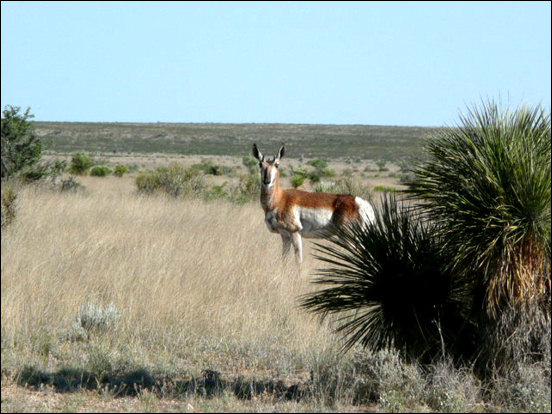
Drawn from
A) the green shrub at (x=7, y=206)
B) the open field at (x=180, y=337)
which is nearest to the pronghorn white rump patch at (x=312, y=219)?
the open field at (x=180, y=337)

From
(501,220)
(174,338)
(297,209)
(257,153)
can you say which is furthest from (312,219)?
(501,220)

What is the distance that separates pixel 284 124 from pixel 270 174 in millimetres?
136221

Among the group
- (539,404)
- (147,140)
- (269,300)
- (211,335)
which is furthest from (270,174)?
(147,140)

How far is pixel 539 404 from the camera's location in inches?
205

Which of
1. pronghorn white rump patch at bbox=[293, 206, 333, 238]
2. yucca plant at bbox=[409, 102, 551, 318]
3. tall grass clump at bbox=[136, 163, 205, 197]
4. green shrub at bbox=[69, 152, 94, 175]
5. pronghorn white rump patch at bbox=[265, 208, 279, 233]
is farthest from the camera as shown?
green shrub at bbox=[69, 152, 94, 175]

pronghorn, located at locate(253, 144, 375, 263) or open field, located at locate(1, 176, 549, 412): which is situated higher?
pronghorn, located at locate(253, 144, 375, 263)

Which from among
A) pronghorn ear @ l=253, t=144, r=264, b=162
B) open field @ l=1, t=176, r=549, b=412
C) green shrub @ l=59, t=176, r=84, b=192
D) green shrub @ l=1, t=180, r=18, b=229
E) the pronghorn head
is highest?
pronghorn ear @ l=253, t=144, r=264, b=162

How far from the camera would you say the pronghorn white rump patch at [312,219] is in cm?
1155

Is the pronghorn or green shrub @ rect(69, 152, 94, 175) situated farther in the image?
green shrub @ rect(69, 152, 94, 175)

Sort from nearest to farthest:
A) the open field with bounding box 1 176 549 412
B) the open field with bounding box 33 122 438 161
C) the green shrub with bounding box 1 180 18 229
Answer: the open field with bounding box 1 176 549 412 → the green shrub with bounding box 1 180 18 229 → the open field with bounding box 33 122 438 161

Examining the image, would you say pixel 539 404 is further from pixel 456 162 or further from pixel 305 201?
pixel 305 201

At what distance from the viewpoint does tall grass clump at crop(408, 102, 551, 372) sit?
17.1 ft

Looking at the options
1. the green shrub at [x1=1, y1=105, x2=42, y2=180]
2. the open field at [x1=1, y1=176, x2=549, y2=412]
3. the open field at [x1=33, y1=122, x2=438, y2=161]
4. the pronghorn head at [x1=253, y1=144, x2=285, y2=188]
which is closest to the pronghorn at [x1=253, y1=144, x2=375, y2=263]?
the pronghorn head at [x1=253, y1=144, x2=285, y2=188]

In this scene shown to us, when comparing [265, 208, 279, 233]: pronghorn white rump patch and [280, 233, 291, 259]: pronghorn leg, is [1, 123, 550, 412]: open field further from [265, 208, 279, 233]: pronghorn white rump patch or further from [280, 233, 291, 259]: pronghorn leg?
[265, 208, 279, 233]: pronghorn white rump patch
